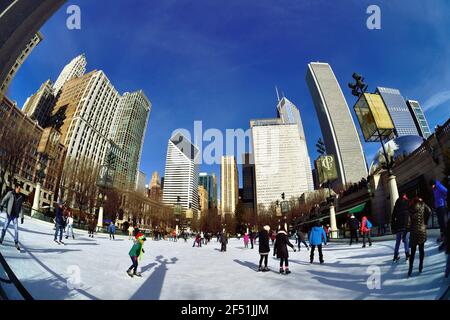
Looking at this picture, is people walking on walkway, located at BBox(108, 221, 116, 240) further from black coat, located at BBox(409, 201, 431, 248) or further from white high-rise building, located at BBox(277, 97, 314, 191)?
black coat, located at BBox(409, 201, 431, 248)

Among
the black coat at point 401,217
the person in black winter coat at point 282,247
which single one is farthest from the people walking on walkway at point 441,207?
the person in black winter coat at point 282,247

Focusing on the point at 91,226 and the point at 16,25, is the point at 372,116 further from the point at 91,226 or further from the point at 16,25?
the point at 91,226

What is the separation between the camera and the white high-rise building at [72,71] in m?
2.81

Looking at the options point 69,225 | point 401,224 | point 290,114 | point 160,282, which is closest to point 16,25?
point 69,225

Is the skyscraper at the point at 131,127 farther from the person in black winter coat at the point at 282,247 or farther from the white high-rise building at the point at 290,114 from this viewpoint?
the person in black winter coat at the point at 282,247

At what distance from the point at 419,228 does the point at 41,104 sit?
5.52 meters

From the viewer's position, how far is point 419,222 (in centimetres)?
290

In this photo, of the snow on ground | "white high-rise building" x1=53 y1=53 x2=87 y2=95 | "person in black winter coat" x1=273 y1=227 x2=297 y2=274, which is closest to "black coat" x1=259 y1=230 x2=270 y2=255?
"person in black winter coat" x1=273 y1=227 x2=297 y2=274

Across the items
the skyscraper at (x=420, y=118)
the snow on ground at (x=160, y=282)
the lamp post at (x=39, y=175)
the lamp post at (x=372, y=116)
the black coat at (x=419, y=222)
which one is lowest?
the snow on ground at (x=160, y=282)

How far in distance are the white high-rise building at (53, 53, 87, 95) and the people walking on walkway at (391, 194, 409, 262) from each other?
17.6 ft

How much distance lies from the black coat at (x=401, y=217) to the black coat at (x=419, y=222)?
36cm

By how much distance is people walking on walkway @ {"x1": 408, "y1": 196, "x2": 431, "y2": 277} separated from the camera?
8.25 feet
